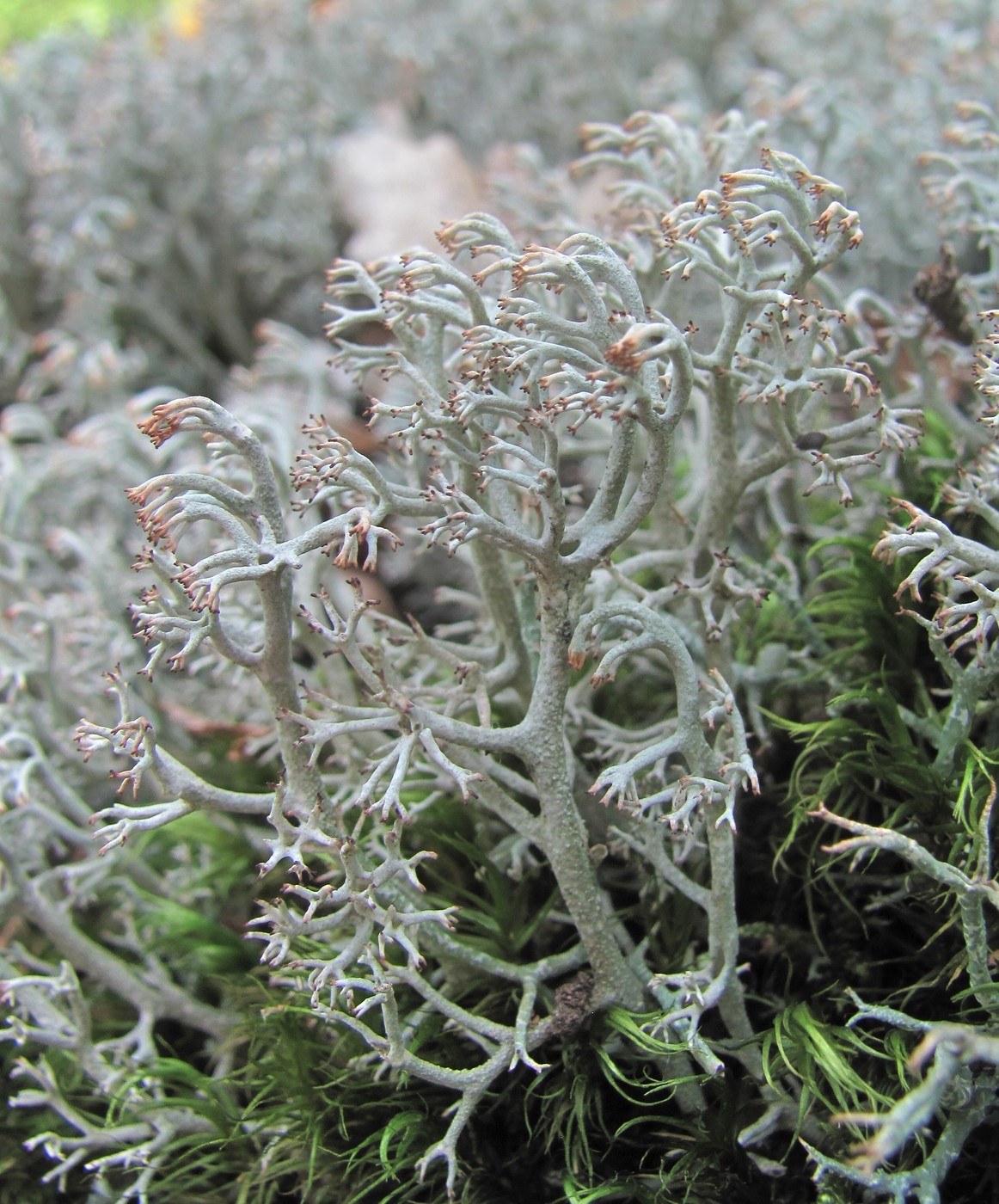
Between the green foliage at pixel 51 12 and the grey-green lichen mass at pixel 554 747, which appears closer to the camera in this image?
the grey-green lichen mass at pixel 554 747

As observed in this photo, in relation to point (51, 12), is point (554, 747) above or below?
below

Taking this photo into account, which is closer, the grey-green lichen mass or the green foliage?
the grey-green lichen mass

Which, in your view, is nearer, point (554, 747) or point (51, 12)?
point (554, 747)

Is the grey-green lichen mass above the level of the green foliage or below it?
below

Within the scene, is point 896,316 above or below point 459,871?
above

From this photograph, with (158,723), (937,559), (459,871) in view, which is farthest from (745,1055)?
(158,723)

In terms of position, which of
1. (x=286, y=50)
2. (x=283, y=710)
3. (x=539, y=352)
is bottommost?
(x=283, y=710)

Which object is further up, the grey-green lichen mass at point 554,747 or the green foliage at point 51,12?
the green foliage at point 51,12

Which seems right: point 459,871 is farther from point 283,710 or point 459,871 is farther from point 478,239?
point 478,239
